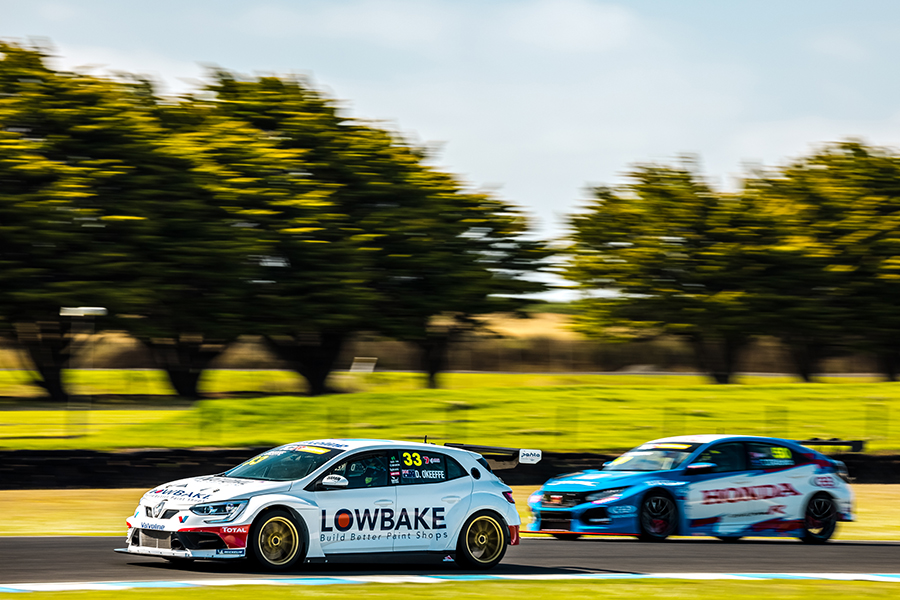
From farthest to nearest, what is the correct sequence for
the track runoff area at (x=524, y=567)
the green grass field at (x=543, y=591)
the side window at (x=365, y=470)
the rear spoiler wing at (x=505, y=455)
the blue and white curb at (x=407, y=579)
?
the rear spoiler wing at (x=505, y=455), the side window at (x=365, y=470), the track runoff area at (x=524, y=567), the blue and white curb at (x=407, y=579), the green grass field at (x=543, y=591)

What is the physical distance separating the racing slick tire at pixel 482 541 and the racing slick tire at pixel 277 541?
1706 mm

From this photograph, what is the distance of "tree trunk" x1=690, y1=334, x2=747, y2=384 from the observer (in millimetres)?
48938

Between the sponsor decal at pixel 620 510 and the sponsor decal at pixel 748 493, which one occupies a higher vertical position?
the sponsor decal at pixel 748 493

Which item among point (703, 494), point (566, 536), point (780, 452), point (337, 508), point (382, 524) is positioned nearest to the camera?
point (337, 508)

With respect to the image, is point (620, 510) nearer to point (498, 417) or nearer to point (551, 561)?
point (551, 561)

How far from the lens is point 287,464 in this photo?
11.0 m

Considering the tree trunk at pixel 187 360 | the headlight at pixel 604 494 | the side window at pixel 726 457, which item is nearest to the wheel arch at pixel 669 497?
the headlight at pixel 604 494

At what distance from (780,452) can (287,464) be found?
303 inches

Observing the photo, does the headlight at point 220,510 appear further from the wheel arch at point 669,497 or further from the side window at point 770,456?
the side window at point 770,456

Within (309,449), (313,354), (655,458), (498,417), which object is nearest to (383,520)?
(309,449)

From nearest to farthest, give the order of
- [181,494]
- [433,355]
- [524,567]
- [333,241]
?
[181,494] < [524,567] < [333,241] < [433,355]

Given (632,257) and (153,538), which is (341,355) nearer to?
(632,257)

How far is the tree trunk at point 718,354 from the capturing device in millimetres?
48938

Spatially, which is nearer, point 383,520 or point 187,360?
point 383,520
